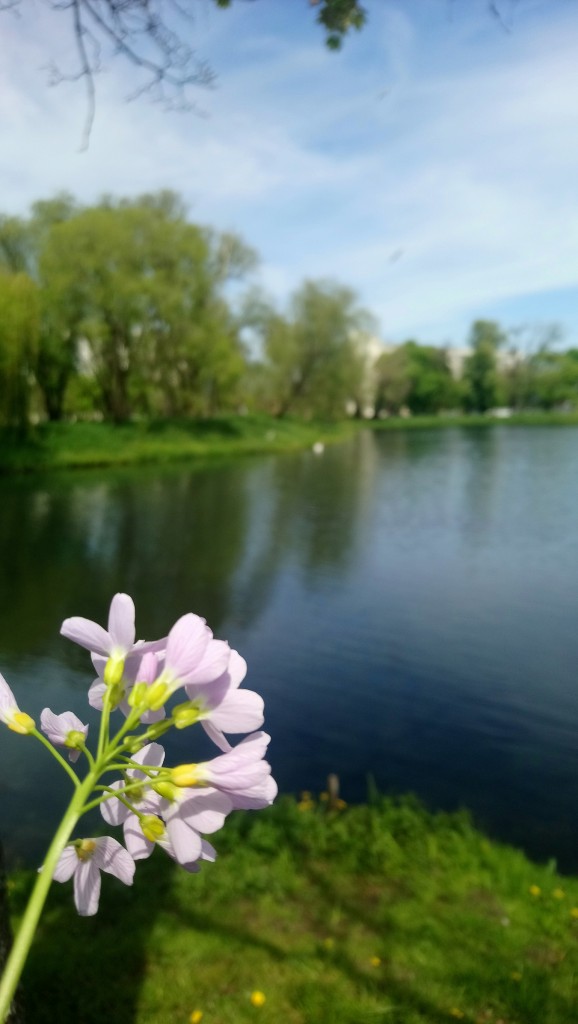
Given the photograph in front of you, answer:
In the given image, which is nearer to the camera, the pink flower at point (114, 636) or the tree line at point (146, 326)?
the pink flower at point (114, 636)

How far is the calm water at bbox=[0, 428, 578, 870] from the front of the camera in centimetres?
568

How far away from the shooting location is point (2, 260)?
2881 cm

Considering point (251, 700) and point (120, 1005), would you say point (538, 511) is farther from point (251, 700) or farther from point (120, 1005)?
point (251, 700)

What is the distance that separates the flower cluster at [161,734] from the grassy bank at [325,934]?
2.80 metres

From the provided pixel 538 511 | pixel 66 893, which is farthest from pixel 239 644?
pixel 538 511

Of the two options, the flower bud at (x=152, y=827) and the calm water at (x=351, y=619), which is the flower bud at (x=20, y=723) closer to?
the flower bud at (x=152, y=827)

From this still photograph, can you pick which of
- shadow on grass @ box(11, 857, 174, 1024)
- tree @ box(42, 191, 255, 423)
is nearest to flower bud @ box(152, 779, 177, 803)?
shadow on grass @ box(11, 857, 174, 1024)

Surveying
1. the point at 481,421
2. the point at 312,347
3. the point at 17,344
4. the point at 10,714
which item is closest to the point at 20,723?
the point at 10,714

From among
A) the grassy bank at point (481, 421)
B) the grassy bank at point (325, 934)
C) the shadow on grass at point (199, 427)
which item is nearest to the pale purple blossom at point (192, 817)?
the grassy bank at point (325, 934)

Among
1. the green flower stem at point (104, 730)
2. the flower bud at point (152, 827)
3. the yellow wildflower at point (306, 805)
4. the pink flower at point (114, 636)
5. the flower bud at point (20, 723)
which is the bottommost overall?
the yellow wildflower at point (306, 805)

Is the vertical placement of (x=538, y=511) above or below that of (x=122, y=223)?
below

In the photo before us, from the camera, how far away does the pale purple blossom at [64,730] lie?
0.57 meters

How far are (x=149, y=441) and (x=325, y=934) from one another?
27240 millimetres

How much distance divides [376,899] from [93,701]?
12.6 feet
